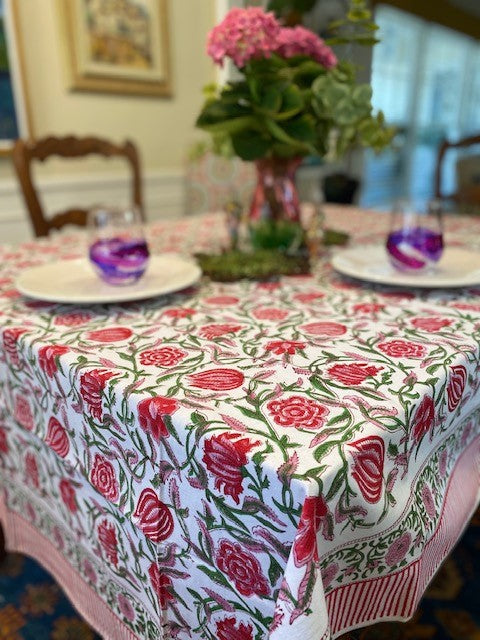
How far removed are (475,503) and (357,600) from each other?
12.6 inches

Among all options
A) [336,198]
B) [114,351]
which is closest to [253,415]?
[114,351]

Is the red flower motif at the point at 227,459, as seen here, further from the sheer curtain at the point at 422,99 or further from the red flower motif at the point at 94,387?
the sheer curtain at the point at 422,99

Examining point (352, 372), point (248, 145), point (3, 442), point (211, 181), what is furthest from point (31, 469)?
point (211, 181)

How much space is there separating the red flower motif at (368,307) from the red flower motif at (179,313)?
0.78 feet

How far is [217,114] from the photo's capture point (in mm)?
871

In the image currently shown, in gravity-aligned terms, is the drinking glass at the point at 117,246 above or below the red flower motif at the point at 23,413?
above

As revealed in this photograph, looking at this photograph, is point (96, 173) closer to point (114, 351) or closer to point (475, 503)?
point (114, 351)

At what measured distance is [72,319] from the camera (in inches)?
26.9

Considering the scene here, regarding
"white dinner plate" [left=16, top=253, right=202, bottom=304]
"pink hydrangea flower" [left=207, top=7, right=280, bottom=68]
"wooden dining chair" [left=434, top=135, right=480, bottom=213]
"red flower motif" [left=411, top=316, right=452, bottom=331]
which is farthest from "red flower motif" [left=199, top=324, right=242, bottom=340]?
"wooden dining chair" [left=434, top=135, right=480, bottom=213]

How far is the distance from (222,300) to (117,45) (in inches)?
72.0

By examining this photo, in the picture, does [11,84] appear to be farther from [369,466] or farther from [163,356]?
[369,466]

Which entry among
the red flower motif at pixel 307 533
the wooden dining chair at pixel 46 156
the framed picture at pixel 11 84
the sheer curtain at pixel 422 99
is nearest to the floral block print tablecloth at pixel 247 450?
the red flower motif at pixel 307 533

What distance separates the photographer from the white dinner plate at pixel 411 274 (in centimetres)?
76

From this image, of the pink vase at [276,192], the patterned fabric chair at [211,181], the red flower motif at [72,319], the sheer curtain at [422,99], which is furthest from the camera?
the sheer curtain at [422,99]
